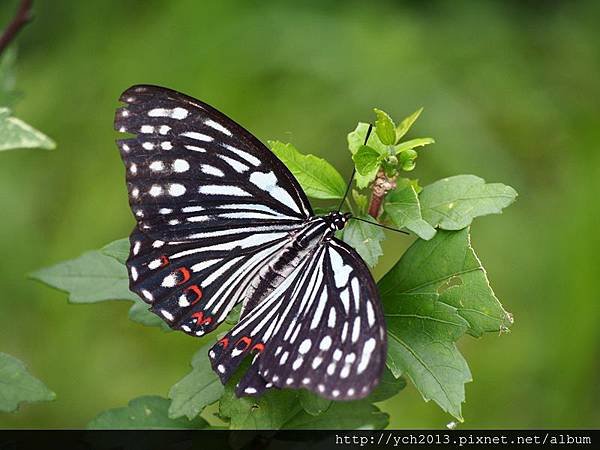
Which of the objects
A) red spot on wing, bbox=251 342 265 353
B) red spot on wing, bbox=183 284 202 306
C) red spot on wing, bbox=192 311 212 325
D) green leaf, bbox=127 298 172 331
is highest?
red spot on wing, bbox=183 284 202 306

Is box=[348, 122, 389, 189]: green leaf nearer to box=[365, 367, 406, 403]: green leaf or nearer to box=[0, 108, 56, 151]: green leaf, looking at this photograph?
box=[365, 367, 406, 403]: green leaf

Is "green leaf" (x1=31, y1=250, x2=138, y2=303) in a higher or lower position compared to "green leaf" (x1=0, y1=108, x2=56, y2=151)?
lower

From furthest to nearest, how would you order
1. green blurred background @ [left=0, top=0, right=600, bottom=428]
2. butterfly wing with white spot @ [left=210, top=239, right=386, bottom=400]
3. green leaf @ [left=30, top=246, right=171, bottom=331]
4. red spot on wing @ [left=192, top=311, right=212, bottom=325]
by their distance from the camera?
green blurred background @ [left=0, top=0, right=600, bottom=428]
green leaf @ [left=30, top=246, right=171, bottom=331]
red spot on wing @ [left=192, top=311, right=212, bottom=325]
butterfly wing with white spot @ [left=210, top=239, right=386, bottom=400]

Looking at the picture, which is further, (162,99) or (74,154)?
(74,154)

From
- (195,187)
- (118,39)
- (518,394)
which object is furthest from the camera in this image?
(118,39)

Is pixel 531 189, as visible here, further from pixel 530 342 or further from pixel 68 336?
pixel 68 336

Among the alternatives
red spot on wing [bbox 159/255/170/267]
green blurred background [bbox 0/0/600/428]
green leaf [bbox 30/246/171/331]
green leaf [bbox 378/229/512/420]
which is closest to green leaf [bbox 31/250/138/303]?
green leaf [bbox 30/246/171/331]
